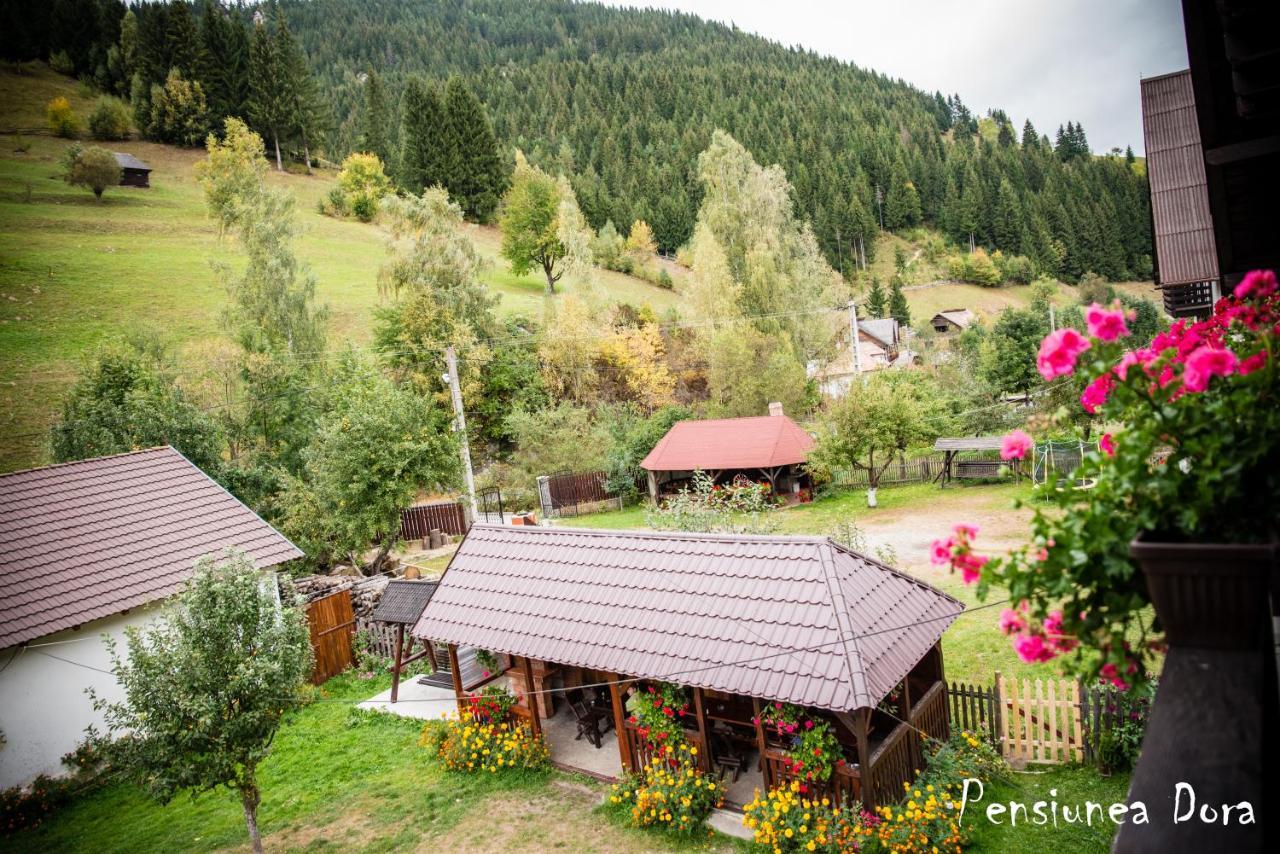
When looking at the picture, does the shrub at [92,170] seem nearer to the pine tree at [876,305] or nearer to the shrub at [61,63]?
the shrub at [61,63]

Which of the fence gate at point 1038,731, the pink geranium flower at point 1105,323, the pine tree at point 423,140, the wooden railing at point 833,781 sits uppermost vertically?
the pine tree at point 423,140

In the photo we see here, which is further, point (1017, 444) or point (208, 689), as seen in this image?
point (208, 689)

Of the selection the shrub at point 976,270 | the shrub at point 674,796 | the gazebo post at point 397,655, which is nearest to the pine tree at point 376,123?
the shrub at point 976,270

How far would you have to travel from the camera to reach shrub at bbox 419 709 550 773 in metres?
10.8

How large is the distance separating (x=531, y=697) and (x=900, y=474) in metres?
22.6

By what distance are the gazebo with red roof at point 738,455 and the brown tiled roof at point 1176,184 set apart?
15.4m

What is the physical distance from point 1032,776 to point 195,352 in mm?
29470

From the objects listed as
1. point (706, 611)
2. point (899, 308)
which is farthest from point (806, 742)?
point (899, 308)

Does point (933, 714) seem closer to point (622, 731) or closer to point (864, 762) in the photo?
point (864, 762)

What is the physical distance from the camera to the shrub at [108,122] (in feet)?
197

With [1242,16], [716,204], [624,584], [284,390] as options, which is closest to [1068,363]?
[1242,16]

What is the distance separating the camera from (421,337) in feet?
106

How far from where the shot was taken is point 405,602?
1270 cm

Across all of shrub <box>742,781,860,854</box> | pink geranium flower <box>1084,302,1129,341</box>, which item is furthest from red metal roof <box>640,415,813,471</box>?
pink geranium flower <box>1084,302,1129,341</box>
